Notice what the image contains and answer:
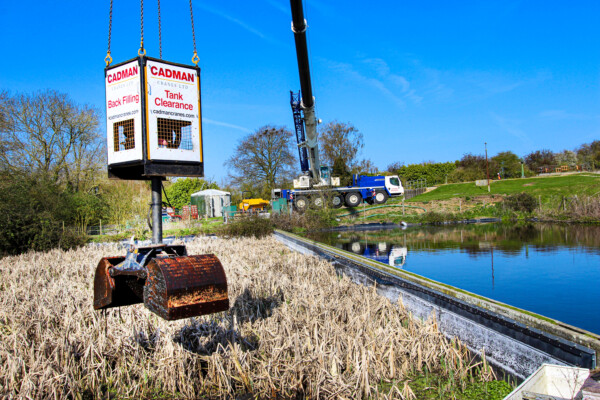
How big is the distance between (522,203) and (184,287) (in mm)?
26932

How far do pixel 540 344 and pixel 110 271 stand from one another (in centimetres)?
319

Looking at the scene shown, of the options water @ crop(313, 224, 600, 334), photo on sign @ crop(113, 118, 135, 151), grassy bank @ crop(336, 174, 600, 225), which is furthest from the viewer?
grassy bank @ crop(336, 174, 600, 225)

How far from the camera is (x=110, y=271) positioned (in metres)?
3.21

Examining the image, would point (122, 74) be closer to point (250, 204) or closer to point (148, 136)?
point (148, 136)

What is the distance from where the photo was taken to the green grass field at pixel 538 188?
27.9 metres

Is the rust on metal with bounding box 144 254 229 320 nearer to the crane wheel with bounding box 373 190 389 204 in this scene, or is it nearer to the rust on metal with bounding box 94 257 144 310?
the rust on metal with bounding box 94 257 144 310

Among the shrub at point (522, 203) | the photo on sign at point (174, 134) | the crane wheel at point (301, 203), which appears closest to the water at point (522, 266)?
the photo on sign at point (174, 134)

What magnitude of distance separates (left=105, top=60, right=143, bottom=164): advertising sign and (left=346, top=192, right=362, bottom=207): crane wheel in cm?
2704

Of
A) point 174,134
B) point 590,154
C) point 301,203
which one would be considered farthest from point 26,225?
point 590,154

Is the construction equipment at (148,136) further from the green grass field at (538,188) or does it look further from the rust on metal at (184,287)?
the green grass field at (538,188)

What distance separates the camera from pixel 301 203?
29.1 m

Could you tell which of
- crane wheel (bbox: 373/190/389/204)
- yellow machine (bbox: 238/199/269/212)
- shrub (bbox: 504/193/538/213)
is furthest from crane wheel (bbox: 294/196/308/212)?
shrub (bbox: 504/193/538/213)

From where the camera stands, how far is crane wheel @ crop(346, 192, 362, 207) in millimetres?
30062

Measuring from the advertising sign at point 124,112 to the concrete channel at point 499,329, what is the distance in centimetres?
316
